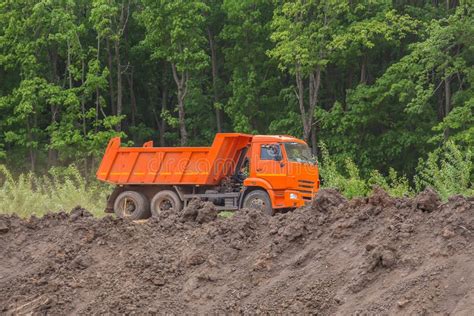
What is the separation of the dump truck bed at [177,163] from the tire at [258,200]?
145 centimetres

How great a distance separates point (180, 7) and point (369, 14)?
28.0 feet

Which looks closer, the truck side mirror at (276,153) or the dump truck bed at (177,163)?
the truck side mirror at (276,153)

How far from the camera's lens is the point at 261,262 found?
7.38 m

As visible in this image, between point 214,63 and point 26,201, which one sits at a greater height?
point 214,63

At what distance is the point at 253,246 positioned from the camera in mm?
7938

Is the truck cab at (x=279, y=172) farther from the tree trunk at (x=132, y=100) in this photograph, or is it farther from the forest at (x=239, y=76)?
the tree trunk at (x=132, y=100)

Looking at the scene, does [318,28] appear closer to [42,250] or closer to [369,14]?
[369,14]

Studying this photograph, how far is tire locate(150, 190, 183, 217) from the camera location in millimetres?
21250

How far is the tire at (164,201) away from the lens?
837 inches

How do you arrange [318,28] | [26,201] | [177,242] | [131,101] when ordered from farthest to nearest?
[131,101]
[318,28]
[26,201]
[177,242]

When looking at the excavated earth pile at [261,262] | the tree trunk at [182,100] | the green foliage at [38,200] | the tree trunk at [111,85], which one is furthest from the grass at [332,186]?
the tree trunk at [111,85]

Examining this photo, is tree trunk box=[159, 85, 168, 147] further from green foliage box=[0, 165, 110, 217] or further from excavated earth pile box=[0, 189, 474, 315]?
excavated earth pile box=[0, 189, 474, 315]

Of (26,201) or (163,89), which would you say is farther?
(163,89)

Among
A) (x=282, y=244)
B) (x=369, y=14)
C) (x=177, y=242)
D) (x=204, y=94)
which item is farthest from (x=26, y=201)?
(x=204, y=94)
